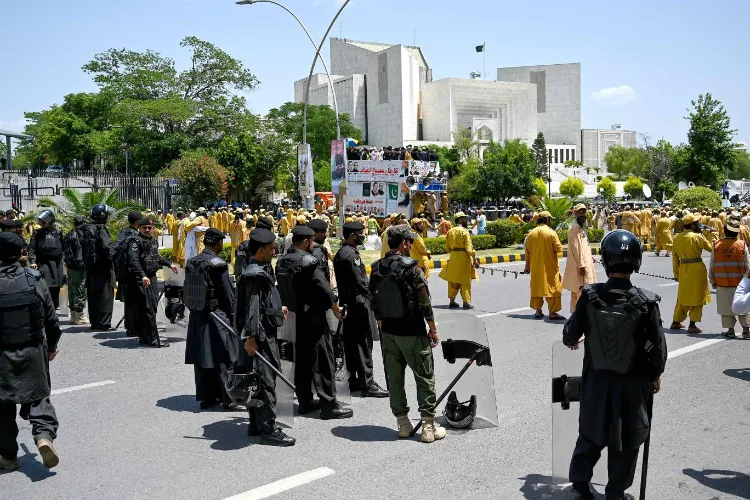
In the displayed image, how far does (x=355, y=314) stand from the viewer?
7.11 meters

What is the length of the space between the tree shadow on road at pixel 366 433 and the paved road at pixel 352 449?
2cm

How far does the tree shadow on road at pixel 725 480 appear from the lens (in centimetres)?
471

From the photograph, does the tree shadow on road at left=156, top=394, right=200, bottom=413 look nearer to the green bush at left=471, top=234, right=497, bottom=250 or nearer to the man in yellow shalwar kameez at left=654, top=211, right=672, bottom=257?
the man in yellow shalwar kameez at left=654, top=211, right=672, bottom=257

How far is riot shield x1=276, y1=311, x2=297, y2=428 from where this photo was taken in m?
5.90

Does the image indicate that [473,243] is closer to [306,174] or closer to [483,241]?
[483,241]

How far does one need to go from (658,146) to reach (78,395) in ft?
194

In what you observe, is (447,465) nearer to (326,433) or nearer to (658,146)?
(326,433)

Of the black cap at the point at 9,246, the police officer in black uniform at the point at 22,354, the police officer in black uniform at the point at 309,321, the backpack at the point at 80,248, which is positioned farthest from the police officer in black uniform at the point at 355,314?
the backpack at the point at 80,248

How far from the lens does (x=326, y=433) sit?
19.6 ft

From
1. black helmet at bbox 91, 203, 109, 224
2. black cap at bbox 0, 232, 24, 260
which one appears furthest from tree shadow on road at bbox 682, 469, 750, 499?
black helmet at bbox 91, 203, 109, 224

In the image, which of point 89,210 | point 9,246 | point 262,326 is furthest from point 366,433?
point 89,210

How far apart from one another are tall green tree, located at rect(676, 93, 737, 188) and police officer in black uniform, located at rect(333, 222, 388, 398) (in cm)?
4417

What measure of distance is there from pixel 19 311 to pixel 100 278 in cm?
564

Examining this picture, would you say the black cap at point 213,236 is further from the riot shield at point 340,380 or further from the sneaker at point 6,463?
the sneaker at point 6,463
